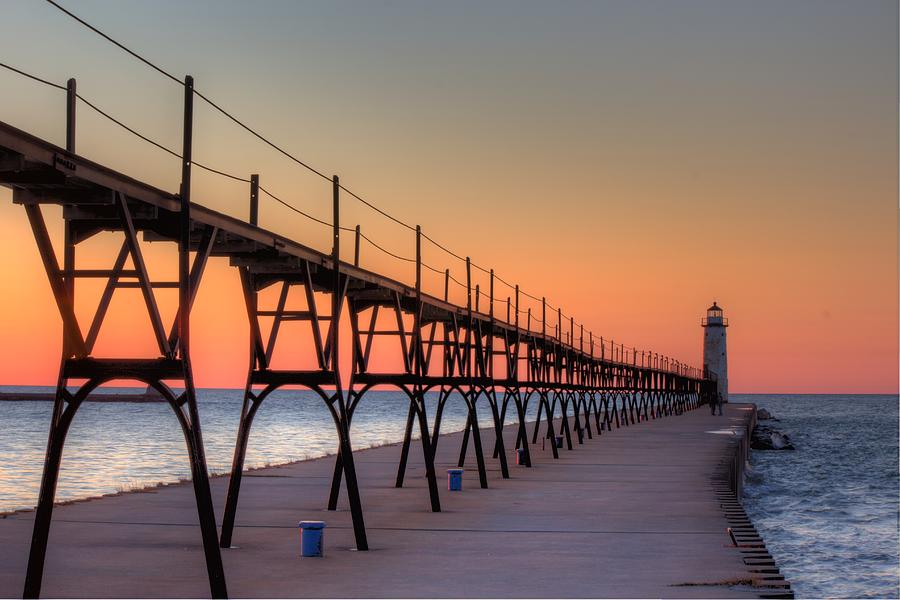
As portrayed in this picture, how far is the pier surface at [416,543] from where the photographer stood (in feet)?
41.2

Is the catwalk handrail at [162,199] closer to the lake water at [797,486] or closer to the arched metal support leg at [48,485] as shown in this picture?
the arched metal support leg at [48,485]

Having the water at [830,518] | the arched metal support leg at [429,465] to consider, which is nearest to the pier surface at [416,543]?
the arched metal support leg at [429,465]

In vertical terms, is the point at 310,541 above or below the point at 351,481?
below

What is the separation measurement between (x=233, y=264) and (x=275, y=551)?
13.3ft

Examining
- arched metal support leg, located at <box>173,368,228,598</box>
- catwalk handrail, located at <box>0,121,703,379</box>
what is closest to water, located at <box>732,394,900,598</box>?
catwalk handrail, located at <box>0,121,703,379</box>

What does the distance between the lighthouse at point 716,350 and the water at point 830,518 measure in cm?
6004

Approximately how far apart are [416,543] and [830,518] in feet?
90.2

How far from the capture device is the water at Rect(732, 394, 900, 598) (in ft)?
92.3

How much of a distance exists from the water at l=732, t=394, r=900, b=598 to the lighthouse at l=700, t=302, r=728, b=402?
197 ft

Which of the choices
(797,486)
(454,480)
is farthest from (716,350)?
(454,480)

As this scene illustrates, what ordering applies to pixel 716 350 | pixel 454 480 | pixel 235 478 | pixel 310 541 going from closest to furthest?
1. pixel 310 541
2. pixel 235 478
3. pixel 454 480
4. pixel 716 350

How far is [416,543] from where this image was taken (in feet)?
53.1

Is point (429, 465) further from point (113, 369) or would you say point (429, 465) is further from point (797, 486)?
point (797, 486)

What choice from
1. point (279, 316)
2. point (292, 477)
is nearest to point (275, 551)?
point (279, 316)
